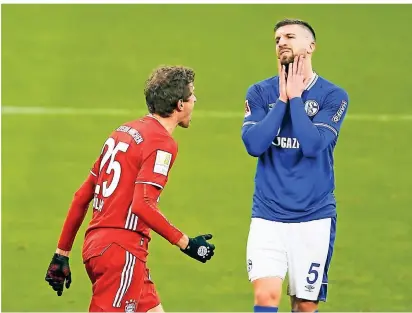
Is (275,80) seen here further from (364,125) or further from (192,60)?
(192,60)

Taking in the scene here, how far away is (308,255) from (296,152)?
0.66 meters

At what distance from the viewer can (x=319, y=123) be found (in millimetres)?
7277

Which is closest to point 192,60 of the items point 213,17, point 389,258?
point 213,17

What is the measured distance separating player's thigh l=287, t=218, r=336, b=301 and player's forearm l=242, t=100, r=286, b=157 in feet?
1.77

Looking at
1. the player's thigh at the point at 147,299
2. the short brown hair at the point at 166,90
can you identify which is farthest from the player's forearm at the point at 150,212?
the short brown hair at the point at 166,90

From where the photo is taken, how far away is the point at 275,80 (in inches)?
295

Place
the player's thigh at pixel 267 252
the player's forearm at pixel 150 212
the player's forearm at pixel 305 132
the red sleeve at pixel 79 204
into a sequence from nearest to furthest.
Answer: the player's forearm at pixel 150 212 < the red sleeve at pixel 79 204 < the player's forearm at pixel 305 132 < the player's thigh at pixel 267 252

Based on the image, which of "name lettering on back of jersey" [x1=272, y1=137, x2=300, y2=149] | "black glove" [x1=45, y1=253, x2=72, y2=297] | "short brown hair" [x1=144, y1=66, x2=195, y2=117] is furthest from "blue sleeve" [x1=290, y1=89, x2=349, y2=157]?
"black glove" [x1=45, y1=253, x2=72, y2=297]

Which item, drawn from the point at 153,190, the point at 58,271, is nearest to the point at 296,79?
the point at 153,190

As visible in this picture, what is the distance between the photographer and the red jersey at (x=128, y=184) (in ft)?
21.8

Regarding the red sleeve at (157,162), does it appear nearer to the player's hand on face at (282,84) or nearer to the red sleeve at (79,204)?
the red sleeve at (79,204)

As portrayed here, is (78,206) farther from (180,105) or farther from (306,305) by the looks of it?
(306,305)

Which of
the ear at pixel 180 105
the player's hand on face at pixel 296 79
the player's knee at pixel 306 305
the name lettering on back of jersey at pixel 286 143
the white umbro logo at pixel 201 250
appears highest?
the player's hand on face at pixel 296 79

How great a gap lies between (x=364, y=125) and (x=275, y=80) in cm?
759
